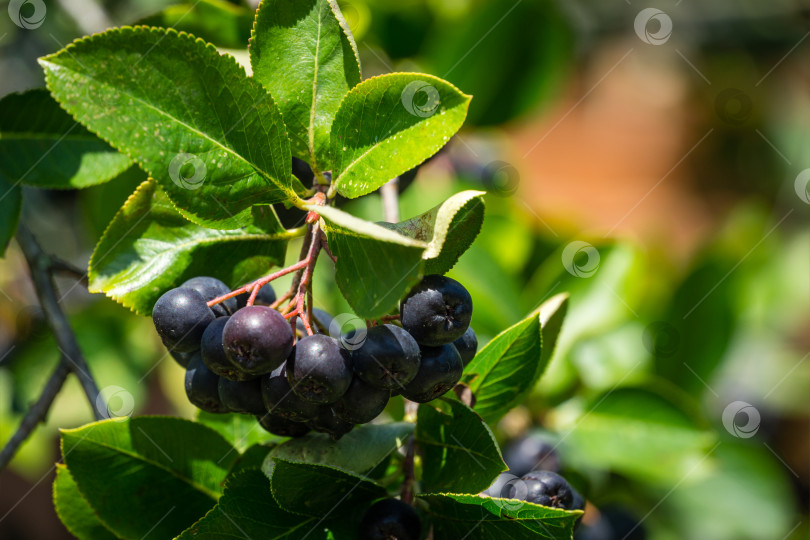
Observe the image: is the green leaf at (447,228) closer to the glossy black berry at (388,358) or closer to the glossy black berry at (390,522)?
the glossy black berry at (388,358)

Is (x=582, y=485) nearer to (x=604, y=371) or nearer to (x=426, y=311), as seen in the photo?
(x=604, y=371)

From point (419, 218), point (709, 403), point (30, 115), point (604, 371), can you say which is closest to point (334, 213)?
point (419, 218)

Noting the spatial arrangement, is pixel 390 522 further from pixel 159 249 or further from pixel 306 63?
pixel 306 63

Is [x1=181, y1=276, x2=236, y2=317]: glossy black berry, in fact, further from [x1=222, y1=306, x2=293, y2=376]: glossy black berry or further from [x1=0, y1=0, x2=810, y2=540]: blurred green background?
[x1=0, y1=0, x2=810, y2=540]: blurred green background

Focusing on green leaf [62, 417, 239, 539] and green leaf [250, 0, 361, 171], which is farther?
green leaf [62, 417, 239, 539]

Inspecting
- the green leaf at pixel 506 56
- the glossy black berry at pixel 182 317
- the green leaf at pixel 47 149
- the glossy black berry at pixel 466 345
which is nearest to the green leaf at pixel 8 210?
the green leaf at pixel 47 149

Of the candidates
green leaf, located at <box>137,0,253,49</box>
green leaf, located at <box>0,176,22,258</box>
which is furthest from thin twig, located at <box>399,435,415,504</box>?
green leaf, located at <box>137,0,253,49</box>

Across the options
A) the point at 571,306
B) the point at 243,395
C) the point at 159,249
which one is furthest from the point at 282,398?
the point at 571,306
